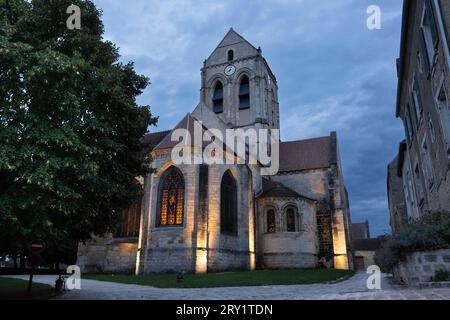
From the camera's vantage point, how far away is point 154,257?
20.8m

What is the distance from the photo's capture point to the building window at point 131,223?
24458 millimetres

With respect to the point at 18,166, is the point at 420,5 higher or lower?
higher

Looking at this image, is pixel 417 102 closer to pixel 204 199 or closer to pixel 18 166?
pixel 204 199

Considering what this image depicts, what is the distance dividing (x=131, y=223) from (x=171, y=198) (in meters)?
4.72

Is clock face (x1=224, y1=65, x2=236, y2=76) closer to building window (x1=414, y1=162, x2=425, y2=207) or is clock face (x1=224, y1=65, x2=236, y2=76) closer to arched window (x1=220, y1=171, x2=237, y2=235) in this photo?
arched window (x1=220, y1=171, x2=237, y2=235)

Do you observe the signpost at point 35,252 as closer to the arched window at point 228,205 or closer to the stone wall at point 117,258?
the arched window at point 228,205

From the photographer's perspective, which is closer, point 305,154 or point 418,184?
point 418,184

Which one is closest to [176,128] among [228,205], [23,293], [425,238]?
[228,205]

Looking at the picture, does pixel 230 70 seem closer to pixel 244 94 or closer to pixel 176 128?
pixel 244 94

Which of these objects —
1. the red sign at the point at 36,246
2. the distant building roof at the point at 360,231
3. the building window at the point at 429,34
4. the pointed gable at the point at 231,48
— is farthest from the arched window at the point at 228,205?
the distant building roof at the point at 360,231

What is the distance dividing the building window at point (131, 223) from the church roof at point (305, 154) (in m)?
15.5

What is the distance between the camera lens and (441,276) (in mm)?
8102
